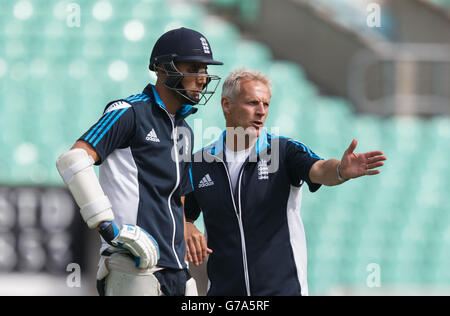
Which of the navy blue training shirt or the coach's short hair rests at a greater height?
the coach's short hair

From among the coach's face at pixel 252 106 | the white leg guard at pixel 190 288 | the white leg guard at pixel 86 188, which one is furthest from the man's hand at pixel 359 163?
the white leg guard at pixel 86 188

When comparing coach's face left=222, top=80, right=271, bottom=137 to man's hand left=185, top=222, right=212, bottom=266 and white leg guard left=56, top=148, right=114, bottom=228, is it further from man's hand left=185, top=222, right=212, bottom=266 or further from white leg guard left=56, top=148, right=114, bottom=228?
white leg guard left=56, top=148, right=114, bottom=228

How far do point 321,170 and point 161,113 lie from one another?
79 cm

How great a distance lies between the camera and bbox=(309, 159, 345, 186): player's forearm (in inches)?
140

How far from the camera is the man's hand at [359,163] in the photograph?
11.3ft

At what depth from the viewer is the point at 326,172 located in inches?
141

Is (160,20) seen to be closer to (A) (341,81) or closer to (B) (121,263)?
(A) (341,81)

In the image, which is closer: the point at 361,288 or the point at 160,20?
the point at 361,288

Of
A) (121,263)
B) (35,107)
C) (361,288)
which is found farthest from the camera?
(35,107)

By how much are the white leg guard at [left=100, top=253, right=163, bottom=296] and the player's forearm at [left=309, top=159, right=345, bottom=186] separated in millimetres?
848

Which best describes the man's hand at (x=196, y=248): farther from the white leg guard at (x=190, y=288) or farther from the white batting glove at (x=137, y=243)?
the white batting glove at (x=137, y=243)

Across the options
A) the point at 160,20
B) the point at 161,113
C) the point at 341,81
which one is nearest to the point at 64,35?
the point at 160,20

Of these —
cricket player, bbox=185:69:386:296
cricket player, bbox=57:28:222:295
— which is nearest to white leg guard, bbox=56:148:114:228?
cricket player, bbox=57:28:222:295

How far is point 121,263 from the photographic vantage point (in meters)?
3.51
